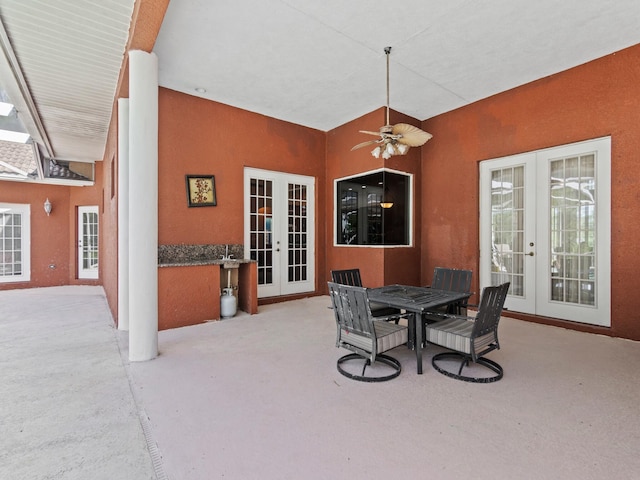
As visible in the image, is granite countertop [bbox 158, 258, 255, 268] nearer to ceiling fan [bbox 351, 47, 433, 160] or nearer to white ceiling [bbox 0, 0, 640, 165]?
white ceiling [bbox 0, 0, 640, 165]

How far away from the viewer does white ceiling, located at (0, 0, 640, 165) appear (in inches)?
117

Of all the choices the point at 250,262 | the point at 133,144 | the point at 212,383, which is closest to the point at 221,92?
the point at 133,144

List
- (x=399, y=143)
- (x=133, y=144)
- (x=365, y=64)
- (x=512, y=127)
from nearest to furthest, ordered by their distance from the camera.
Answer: (x=133, y=144) → (x=399, y=143) → (x=365, y=64) → (x=512, y=127)

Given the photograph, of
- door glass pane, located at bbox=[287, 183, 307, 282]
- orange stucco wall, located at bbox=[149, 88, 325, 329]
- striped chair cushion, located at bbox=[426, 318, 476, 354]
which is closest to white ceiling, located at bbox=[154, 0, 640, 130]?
orange stucco wall, located at bbox=[149, 88, 325, 329]

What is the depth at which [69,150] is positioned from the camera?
7.34 meters

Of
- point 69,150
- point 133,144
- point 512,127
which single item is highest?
point 69,150

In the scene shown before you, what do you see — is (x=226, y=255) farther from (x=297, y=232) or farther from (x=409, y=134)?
(x=409, y=134)

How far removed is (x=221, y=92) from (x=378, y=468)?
4975 mm

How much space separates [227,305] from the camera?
4617mm

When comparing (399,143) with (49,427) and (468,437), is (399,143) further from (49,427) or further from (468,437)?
A: (49,427)

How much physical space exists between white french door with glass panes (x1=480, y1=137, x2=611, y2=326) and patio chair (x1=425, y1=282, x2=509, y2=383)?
86.0 inches

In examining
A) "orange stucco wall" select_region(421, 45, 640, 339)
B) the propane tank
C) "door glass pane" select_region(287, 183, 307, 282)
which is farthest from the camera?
"door glass pane" select_region(287, 183, 307, 282)

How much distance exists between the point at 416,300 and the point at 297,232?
353cm

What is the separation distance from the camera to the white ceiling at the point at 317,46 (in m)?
2.97
